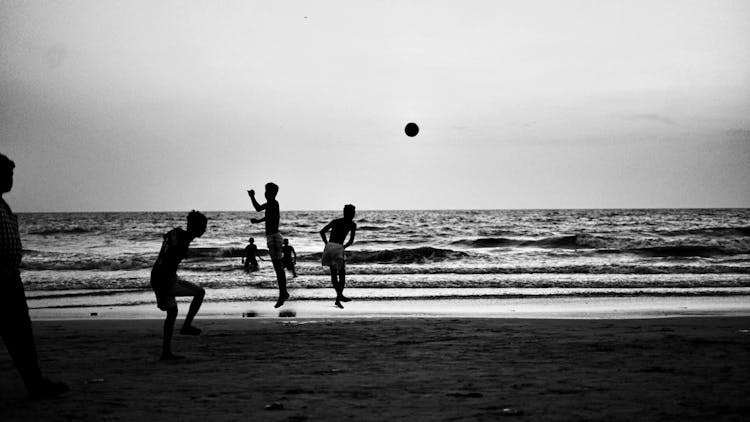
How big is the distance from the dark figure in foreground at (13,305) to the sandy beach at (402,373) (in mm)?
232

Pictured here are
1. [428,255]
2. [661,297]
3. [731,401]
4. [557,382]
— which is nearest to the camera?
[731,401]

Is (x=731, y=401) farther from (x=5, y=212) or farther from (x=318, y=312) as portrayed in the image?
(x=318, y=312)

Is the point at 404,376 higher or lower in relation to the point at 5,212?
lower

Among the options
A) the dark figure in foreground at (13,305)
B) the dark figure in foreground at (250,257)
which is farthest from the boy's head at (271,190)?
the dark figure in foreground at (250,257)

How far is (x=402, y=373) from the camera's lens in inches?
292

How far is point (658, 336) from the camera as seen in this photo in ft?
32.9

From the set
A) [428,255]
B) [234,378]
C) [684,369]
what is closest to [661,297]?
[684,369]

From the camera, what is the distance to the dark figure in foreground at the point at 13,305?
5.97 meters

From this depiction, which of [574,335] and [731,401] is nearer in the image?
[731,401]

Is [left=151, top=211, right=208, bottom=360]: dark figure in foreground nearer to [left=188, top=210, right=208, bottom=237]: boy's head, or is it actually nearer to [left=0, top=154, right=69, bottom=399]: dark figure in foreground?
[left=188, top=210, right=208, bottom=237]: boy's head

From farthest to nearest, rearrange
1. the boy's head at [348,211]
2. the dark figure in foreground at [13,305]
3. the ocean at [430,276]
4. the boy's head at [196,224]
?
the ocean at [430,276], the boy's head at [348,211], the boy's head at [196,224], the dark figure in foreground at [13,305]

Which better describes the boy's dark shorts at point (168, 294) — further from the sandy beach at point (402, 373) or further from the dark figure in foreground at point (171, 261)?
the sandy beach at point (402, 373)

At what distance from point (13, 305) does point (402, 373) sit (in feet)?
12.0

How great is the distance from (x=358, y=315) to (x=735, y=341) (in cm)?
701
